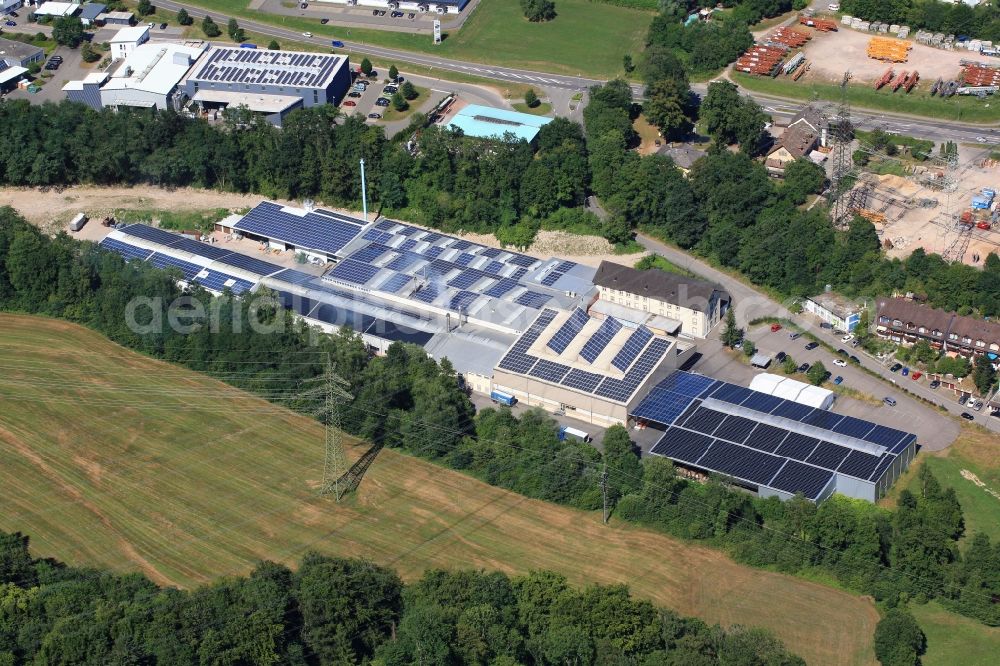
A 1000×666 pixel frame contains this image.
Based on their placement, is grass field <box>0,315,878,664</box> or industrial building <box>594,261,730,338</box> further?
industrial building <box>594,261,730,338</box>

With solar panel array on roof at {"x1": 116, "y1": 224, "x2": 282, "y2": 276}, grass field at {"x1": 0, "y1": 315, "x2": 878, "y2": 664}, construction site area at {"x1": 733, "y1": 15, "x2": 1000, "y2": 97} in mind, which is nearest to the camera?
grass field at {"x1": 0, "y1": 315, "x2": 878, "y2": 664}

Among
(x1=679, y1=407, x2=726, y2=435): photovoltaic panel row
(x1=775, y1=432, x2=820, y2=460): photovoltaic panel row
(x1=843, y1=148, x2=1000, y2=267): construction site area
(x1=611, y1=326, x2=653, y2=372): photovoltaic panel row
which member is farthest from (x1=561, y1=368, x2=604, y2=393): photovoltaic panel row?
(x1=843, y1=148, x2=1000, y2=267): construction site area

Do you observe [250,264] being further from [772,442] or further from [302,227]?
[772,442]

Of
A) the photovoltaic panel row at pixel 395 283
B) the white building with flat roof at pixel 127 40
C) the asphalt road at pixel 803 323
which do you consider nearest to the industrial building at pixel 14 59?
the white building with flat roof at pixel 127 40

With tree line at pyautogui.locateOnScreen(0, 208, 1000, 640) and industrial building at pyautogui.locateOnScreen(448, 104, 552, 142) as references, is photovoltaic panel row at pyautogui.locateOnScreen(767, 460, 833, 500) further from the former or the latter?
industrial building at pyautogui.locateOnScreen(448, 104, 552, 142)

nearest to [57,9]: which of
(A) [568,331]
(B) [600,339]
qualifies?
(A) [568,331]

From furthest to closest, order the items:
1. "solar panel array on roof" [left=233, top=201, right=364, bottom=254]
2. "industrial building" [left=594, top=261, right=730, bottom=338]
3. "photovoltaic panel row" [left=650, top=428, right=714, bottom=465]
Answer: "solar panel array on roof" [left=233, top=201, right=364, bottom=254] → "industrial building" [left=594, top=261, right=730, bottom=338] → "photovoltaic panel row" [left=650, top=428, right=714, bottom=465]

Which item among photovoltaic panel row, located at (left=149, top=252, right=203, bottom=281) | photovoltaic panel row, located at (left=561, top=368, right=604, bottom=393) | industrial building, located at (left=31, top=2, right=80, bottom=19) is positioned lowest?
photovoltaic panel row, located at (left=561, top=368, right=604, bottom=393)

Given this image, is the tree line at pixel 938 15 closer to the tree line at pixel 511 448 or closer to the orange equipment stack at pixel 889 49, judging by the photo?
the orange equipment stack at pixel 889 49

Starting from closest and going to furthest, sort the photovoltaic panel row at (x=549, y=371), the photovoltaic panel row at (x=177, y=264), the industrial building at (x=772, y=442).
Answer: the industrial building at (x=772, y=442) → the photovoltaic panel row at (x=549, y=371) → the photovoltaic panel row at (x=177, y=264)
